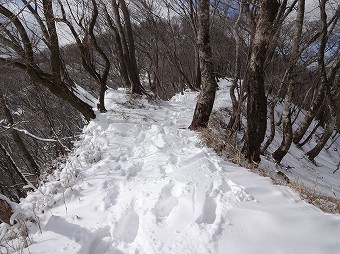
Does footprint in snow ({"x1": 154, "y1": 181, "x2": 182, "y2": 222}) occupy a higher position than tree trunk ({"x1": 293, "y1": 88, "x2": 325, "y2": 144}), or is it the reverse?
tree trunk ({"x1": 293, "y1": 88, "x2": 325, "y2": 144})

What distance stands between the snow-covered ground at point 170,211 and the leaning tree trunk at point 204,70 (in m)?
1.49

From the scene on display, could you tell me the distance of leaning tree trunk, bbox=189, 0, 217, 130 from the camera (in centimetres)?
610

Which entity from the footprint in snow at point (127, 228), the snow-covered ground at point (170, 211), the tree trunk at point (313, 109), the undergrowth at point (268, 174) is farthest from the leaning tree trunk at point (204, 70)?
the tree trunk at point (313, 109)

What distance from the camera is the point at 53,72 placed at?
679 cm

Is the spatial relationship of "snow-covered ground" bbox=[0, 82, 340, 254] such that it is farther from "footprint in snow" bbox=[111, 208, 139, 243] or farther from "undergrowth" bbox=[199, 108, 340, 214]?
"undergrowth" bbox=[199, 108, 340, 214]

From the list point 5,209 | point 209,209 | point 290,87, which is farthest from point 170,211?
point 290,87

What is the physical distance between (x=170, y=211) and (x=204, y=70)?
12.8 ft

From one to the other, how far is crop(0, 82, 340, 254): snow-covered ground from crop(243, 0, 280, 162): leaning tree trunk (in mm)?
980

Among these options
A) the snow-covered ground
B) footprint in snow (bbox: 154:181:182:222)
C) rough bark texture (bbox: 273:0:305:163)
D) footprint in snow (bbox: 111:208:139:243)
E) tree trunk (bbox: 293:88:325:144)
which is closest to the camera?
the snow-covered ground

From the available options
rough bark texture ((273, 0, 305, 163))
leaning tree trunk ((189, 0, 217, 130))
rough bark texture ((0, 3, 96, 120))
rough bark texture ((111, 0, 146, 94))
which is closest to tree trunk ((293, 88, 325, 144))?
rough bark texture ((273, 0, 305, 163))

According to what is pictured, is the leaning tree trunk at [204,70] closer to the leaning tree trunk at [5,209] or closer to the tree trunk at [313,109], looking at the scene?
the leaning tree trunk at [5,209]

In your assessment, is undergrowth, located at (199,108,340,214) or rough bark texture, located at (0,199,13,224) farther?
rough bark texture, located at (0,199,13,224)

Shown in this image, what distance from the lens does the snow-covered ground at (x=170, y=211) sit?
2.63 metres

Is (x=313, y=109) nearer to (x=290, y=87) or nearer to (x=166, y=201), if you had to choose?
(x=290, y=87)
